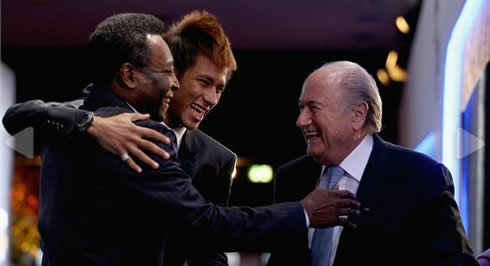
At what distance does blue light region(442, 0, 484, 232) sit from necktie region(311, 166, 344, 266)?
4.44 ft

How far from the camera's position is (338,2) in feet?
27.9

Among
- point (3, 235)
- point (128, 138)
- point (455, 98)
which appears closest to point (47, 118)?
point (128, 138)

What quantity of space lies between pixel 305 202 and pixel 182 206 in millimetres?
315

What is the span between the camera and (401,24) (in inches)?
359

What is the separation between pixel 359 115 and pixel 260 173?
12.9m

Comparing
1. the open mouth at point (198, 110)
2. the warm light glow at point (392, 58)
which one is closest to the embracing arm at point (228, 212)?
the open mouth at point (198, 110)

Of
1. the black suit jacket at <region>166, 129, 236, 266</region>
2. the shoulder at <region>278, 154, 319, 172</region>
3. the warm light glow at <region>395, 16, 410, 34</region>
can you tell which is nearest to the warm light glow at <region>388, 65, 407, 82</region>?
the warm light glow at <region>395, 16, 410, 34</region>

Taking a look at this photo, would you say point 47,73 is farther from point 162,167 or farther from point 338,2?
point 162,167

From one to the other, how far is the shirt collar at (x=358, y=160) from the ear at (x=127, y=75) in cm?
62

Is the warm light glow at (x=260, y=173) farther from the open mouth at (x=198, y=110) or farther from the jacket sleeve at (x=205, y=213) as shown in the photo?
the jacket sleeve at (x=205, y=213)

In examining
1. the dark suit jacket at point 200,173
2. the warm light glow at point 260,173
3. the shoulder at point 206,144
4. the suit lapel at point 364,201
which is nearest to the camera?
the suit lapel at point 364,201

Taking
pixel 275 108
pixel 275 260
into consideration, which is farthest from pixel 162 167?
pixel 275 108

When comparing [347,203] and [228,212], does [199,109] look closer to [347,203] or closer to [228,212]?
[228,212]

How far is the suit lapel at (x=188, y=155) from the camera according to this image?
9.82 feet
